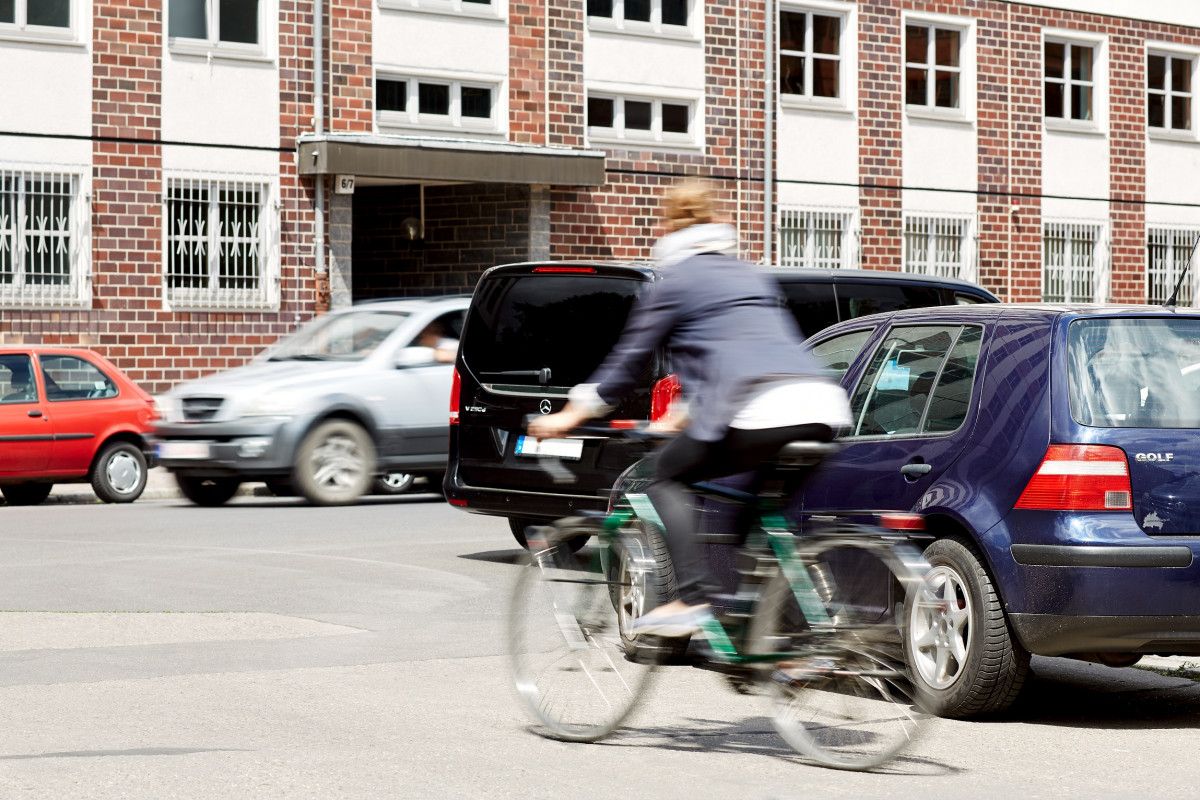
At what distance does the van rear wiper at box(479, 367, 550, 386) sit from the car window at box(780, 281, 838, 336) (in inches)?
62.2

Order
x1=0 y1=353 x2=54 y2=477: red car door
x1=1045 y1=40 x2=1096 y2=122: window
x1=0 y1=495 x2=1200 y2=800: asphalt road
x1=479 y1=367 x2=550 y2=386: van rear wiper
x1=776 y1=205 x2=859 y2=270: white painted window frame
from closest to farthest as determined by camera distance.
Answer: x1=0 y1=495 x2=1200 y2=800: asphalt road < x1=479 y1=367 x2=550 y2=386: van rear wiper < x1=0 y1=353 x2=54 y2=477: red car door < x1=776 y1=205 x2=859 y2=270: white painted window frame < x1=1045 y1=40 x2=1096 y2=122: window

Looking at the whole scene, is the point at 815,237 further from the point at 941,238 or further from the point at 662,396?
the point at 662,396

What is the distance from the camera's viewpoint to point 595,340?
430 inches

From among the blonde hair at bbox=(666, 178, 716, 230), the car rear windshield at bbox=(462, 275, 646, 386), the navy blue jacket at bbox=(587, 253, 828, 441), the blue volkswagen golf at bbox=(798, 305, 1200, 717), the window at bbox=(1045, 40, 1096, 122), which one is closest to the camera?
the navy blue jacket at bbox=(587, 253, 828, 441)

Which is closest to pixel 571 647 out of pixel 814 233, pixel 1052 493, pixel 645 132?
pixel 1052 493

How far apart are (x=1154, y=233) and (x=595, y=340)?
25525 mm

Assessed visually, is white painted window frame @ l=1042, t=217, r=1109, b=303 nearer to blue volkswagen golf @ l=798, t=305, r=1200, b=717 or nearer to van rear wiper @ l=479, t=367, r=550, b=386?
van rear wiper @ l=479, t=367, r=550, b=386

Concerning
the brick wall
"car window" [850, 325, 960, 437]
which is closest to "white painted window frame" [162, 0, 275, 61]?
the brick wall

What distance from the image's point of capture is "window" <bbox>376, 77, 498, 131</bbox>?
25484 millimetres

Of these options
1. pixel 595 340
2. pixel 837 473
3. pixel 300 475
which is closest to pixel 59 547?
pixel 300 475

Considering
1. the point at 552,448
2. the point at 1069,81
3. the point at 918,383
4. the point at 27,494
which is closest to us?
the point at 918,383

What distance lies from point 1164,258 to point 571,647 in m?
30.3

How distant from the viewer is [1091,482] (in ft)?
21.0

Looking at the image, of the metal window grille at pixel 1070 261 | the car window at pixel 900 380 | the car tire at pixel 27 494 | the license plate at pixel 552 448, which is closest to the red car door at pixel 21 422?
the car tire at pixel 27 494
